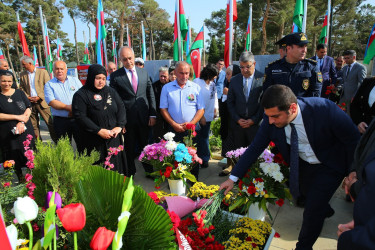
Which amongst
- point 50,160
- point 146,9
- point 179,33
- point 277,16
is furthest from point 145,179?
point 146,9

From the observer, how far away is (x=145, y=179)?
165 inches

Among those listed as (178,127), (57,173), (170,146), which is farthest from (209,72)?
(57,173)

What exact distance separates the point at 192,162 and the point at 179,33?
474 centimetres

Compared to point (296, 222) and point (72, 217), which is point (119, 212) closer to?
point (72, 217)

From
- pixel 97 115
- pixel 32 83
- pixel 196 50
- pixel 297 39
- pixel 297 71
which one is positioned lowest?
pixel 97 115

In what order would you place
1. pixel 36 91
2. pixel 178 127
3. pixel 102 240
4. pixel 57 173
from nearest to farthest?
1. pixel 102 240
2. pixel 57 173
3. pixel 178 127
4. pixel 36 91

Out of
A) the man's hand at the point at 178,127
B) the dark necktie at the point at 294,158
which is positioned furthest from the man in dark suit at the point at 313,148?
the man's hand at the point at 178,127

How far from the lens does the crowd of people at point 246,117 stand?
1926 mm

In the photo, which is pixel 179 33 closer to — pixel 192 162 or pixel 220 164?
pixel 220 164

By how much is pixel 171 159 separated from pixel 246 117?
1.52m

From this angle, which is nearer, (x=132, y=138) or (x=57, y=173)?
(x=57, y=173)

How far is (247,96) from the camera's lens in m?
3.65

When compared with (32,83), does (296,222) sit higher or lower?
lower

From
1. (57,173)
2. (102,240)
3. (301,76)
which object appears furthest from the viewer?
(301,76)
